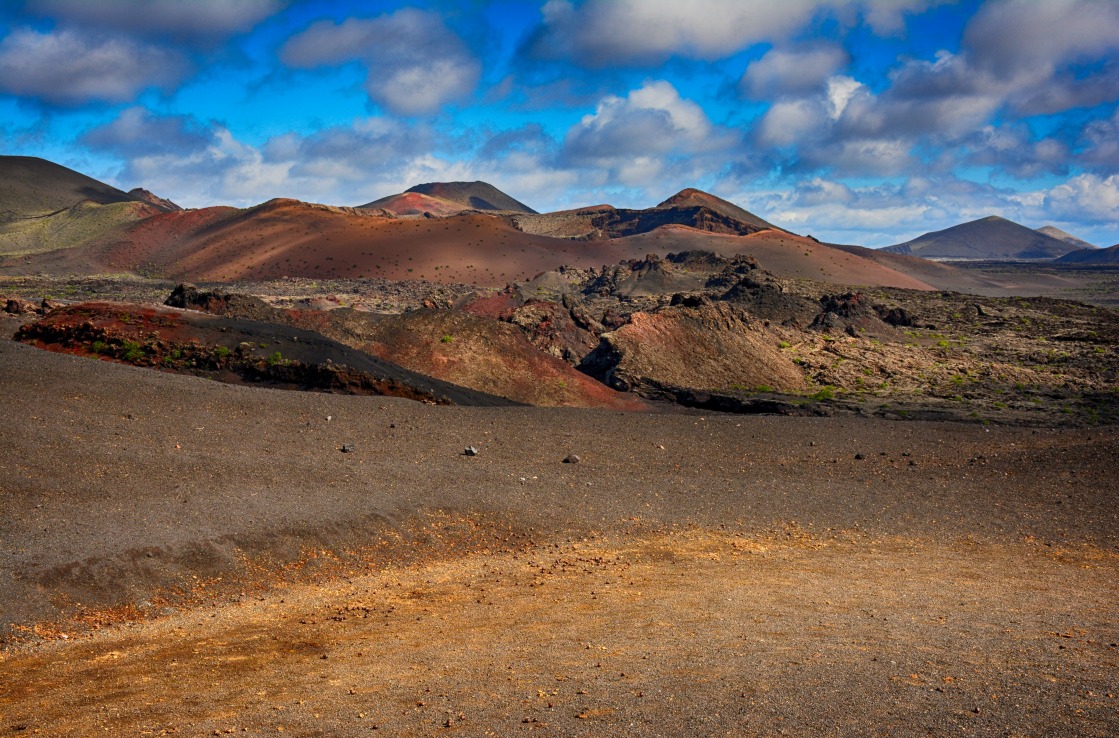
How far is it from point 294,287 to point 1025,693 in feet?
221

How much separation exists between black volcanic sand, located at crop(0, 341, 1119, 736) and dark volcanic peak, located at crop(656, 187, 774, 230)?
13893 centimetres

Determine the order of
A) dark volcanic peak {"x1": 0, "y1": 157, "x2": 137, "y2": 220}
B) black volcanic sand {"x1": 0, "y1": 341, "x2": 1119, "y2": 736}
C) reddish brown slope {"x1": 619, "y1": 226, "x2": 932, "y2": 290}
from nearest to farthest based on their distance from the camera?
black volcanic sand {"x1": 0, "y1": 341, "x2": 1119, "y2": 736} → reddish brown slope {"x1": 619, "y1": 226, "x2": 932, "y2": 290} → dark volcanic peak {"x1": 0, "y1": 157, "x2": 137, "y2": 220}

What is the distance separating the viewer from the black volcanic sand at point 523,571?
6422 mm

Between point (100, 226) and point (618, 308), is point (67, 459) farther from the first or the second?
point (100, 226)

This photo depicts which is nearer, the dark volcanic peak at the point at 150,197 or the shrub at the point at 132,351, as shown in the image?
the shrub at the point at 132,351

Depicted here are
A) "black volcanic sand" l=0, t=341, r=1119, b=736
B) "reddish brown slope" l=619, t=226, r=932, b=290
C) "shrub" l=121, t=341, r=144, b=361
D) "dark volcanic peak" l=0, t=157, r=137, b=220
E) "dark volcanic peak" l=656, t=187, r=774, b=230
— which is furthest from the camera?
"dark volcanic peak" l=656, t=187, r=774, b=230

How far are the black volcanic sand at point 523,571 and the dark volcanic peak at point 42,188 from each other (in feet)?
416

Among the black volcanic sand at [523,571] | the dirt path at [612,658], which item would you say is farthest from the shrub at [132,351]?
the dirt path at [612,658]

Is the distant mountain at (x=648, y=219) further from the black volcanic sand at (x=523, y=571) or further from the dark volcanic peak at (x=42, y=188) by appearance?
the black volcanic sand at (x=523, y=571)

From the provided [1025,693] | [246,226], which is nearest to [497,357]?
[1025,693]

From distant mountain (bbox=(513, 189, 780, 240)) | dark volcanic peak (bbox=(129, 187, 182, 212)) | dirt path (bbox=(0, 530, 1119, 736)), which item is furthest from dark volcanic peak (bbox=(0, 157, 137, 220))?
dirt path (bbox=(0, 530, 1119, 736))

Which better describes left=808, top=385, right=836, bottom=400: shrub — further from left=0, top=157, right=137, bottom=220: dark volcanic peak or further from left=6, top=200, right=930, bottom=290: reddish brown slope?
left=0, top=157, right=137, bottom=220: dark volcanic peak

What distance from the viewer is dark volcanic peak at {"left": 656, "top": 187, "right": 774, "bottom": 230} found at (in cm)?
15650

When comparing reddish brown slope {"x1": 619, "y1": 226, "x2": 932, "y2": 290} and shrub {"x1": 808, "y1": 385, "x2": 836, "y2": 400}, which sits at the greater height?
reddish brown slope {"x1": 619, "y1": 226, "x2": 932, "y2": 290}
